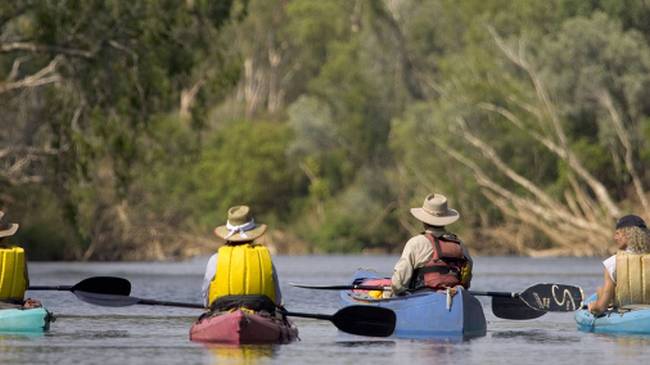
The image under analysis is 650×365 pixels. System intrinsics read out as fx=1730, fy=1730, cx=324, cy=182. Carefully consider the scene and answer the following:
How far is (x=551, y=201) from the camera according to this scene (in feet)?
201

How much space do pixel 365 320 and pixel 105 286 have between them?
3.63m

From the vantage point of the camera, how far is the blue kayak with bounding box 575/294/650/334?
2028cm

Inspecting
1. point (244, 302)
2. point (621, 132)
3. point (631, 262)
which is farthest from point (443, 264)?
point (621, 132)

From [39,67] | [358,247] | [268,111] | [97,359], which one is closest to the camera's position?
[97,359]

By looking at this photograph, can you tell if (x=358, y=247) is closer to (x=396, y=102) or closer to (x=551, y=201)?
(x=396, y=102)

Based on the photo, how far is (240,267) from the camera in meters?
18.0

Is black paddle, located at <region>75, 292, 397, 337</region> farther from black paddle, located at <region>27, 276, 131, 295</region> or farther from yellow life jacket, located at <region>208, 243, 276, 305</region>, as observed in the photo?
black paddle, located at <region>27, 276, 131, 295</region>

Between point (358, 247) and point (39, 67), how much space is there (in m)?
37.4

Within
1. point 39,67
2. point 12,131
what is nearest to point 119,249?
point 12,131

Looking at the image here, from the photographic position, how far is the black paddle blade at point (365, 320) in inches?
755

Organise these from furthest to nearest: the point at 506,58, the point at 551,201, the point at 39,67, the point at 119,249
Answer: the point at 506,58 < the point at 551,201 < the point at 119,249 < the point at 39,67

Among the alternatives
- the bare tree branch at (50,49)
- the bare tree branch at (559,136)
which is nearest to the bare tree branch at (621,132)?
the bare tree branch at (559,136)

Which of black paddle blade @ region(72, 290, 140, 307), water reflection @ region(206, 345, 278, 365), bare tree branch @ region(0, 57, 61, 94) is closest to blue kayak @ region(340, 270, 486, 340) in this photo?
water reflection @ region(206, 345, 278, 365)

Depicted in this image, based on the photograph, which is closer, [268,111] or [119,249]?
[119,249]
